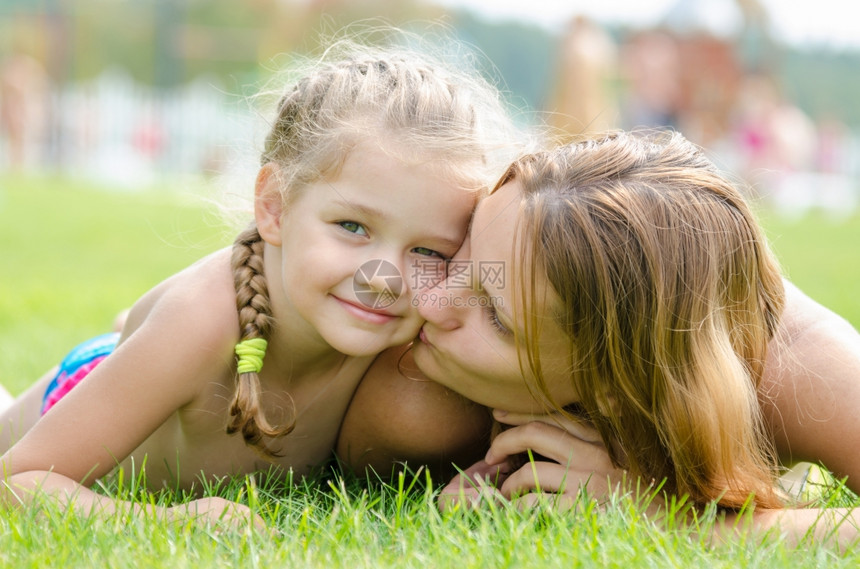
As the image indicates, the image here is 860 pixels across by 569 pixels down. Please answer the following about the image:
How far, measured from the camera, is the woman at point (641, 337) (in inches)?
79.3

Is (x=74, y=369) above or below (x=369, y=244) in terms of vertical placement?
below

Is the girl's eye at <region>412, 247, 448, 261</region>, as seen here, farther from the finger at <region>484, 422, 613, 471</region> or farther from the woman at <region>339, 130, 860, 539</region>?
the finger at <region>484, 422, 613, 471</region>

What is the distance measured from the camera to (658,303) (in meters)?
2.01

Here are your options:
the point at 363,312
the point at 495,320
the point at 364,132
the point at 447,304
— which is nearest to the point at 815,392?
the point at 495,320

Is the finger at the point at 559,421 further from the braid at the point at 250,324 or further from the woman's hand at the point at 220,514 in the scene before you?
the woman's hand at the point at 220,514

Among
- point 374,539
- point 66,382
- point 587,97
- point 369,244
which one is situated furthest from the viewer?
point 587,97

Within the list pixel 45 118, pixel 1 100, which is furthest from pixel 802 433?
pixel 45 118

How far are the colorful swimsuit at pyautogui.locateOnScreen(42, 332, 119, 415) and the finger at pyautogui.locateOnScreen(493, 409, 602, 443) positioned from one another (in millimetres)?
1231

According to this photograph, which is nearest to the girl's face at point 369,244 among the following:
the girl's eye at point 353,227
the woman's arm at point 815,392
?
the girl's eye at point 353,227

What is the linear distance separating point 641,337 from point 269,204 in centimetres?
93

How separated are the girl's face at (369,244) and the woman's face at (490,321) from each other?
2.4 inches

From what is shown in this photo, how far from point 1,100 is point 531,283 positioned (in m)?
21.8

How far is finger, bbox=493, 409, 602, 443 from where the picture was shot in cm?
221

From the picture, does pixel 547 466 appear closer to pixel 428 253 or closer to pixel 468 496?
pixel 468 496
